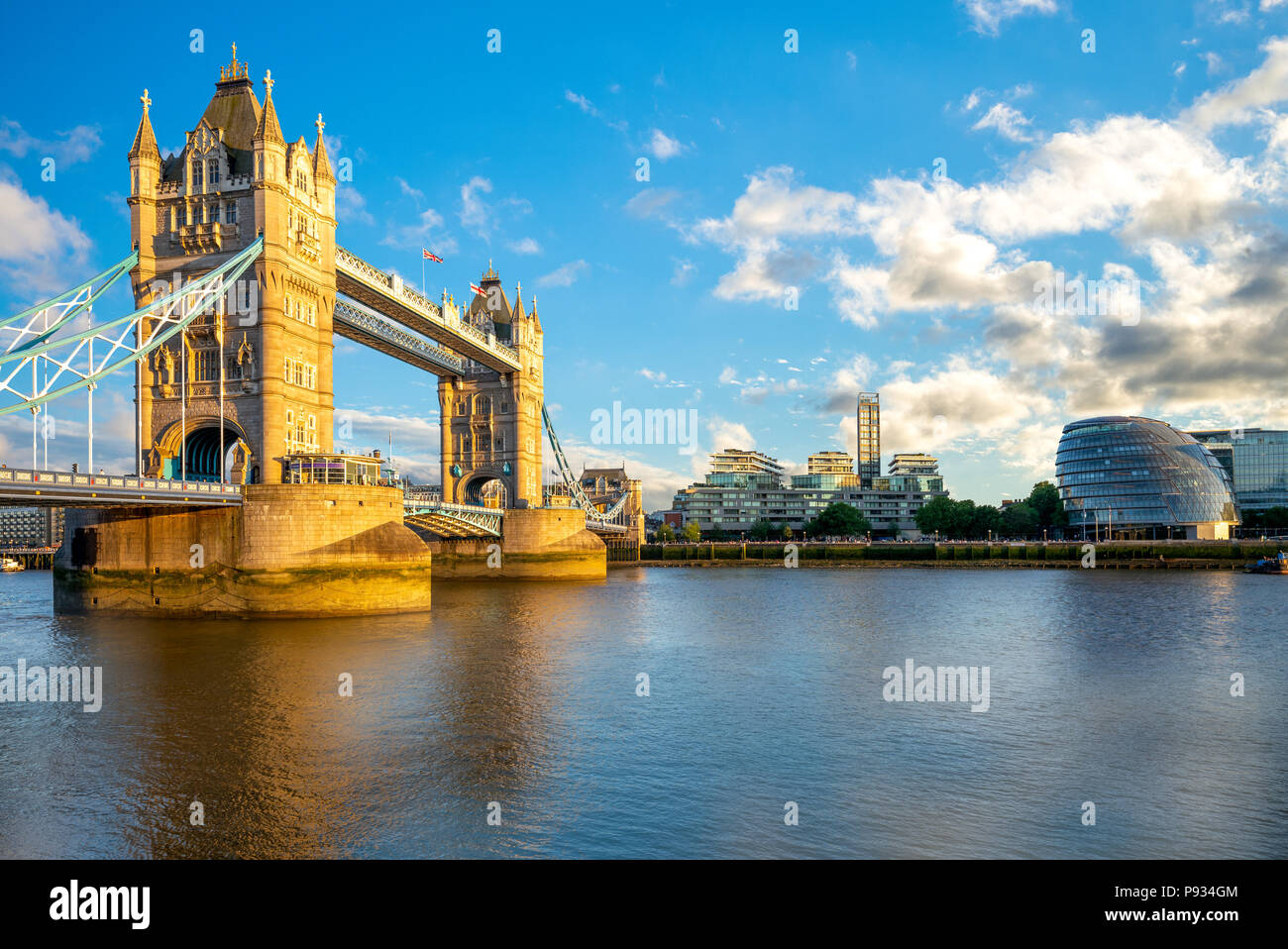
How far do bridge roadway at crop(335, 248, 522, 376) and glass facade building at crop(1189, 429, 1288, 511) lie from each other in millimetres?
133781

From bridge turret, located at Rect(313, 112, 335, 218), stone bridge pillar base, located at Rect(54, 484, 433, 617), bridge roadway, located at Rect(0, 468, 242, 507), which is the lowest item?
stone bridge pillar base, located at Rect(54, 484, 433, 617)

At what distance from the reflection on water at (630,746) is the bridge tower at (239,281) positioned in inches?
400

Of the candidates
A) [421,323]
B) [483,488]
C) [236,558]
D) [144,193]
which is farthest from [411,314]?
[483,488]

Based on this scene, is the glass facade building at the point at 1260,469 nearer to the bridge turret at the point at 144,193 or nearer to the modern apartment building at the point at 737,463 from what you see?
the modern apartment building at the point at 737,463

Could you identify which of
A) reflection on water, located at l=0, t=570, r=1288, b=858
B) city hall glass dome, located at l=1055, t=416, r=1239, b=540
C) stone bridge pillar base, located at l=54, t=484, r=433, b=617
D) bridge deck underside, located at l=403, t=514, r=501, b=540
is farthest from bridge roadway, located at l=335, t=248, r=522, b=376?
city hall glass dome, located at l=1055, t=416, r=1239, b=540

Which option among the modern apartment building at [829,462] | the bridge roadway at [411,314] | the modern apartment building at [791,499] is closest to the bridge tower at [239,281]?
the bridge roadway at [411,314]

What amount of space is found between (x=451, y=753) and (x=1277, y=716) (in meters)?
18.7

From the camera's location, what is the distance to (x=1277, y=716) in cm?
1916

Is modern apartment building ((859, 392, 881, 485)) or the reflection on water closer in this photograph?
the reflection on water

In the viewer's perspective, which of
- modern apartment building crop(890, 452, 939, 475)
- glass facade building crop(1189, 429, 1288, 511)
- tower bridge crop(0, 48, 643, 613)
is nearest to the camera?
tower bridge crop(0, 48, 643, 613)

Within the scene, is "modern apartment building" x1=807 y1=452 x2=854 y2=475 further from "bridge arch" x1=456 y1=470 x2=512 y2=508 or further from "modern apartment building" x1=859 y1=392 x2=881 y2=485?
"bridge arch" x1=456 y1=470 x2=512 y2=508

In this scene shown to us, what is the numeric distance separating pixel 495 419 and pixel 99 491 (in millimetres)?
45770

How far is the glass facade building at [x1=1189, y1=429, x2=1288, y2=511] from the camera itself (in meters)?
145

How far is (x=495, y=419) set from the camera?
74.0 metres
